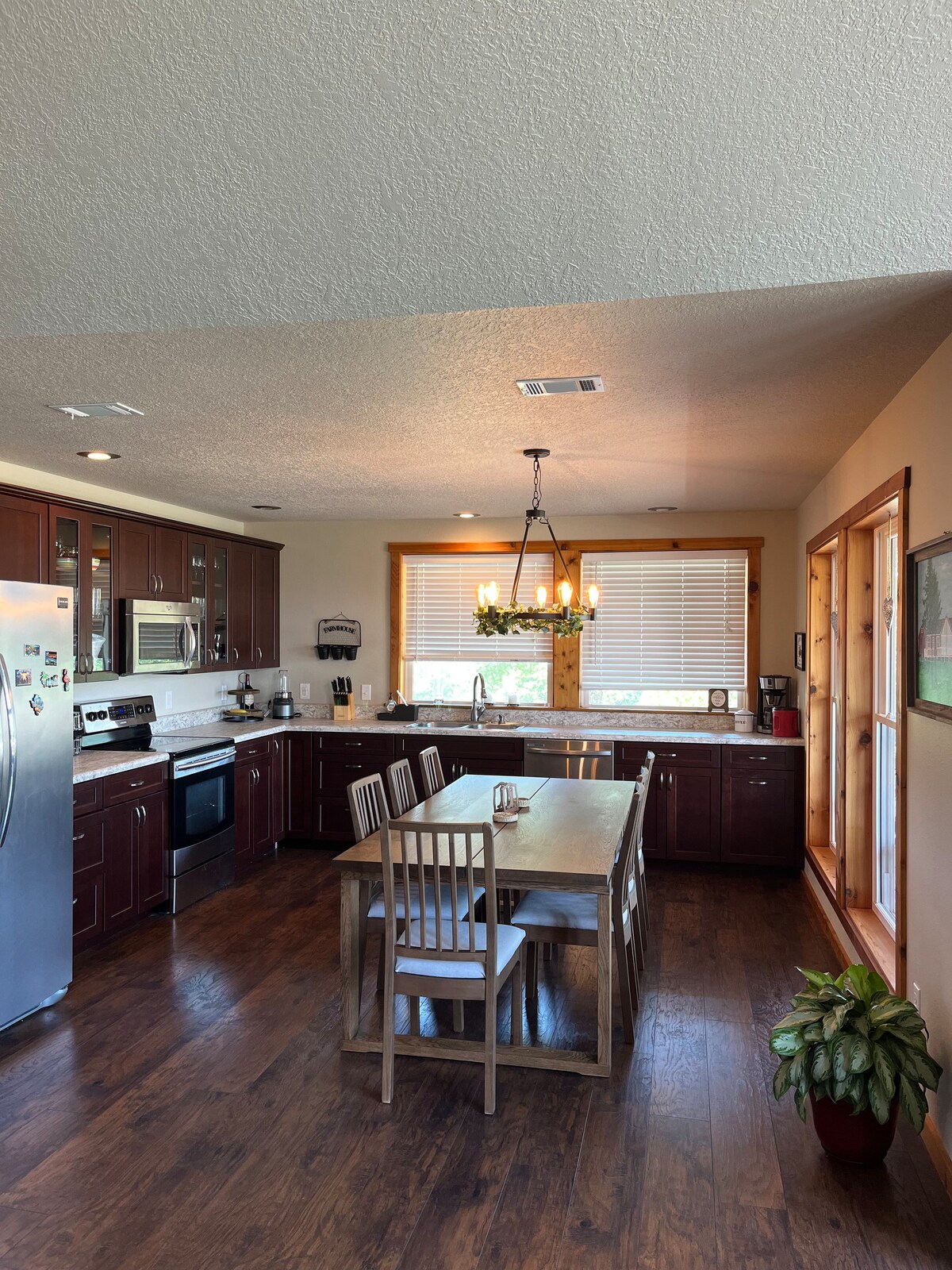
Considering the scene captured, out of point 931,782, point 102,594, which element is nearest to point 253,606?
point 102,594

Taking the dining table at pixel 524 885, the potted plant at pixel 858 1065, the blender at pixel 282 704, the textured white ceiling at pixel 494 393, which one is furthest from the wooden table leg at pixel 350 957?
the blender at pixel 282 704

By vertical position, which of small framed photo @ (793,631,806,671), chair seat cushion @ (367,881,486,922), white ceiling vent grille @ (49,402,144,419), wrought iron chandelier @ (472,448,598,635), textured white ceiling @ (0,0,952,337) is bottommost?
chair seat cushion @ (367,881,486,922)

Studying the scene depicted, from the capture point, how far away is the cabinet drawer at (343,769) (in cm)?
641

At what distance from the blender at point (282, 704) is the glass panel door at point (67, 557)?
2.09 m

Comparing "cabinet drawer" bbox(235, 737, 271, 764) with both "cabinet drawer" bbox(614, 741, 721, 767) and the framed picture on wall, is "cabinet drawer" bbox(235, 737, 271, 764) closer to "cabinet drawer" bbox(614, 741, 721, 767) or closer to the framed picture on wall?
"cabinet drawer" bbox(614, 741, 721, 767)

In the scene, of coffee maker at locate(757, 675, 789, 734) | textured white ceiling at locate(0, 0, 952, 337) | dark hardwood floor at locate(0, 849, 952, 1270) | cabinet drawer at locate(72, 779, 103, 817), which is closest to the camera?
textured white ceiling at locate(0, 0, 952, 337)

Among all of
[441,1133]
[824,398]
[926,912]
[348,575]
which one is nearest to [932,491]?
[824,398]

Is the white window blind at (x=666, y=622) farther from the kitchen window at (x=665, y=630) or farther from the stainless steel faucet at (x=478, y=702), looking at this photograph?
the stainless steel faucet at (x=478, y=702)

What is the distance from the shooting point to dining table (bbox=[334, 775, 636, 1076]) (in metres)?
3.12

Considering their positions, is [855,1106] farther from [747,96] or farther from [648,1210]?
[747,96]

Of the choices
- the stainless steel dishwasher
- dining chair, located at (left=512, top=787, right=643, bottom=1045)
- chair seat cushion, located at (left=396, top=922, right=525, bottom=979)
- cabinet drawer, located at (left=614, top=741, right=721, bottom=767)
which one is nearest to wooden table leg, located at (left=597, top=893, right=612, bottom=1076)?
dining chair, located at (left=512, top=787, right=643, bottom=1045)

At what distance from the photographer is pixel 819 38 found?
68.8 inches

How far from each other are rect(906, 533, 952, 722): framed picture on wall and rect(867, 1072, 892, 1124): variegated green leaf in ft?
3.39

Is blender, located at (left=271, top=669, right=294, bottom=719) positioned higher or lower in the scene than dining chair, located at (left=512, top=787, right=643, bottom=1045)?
higher
